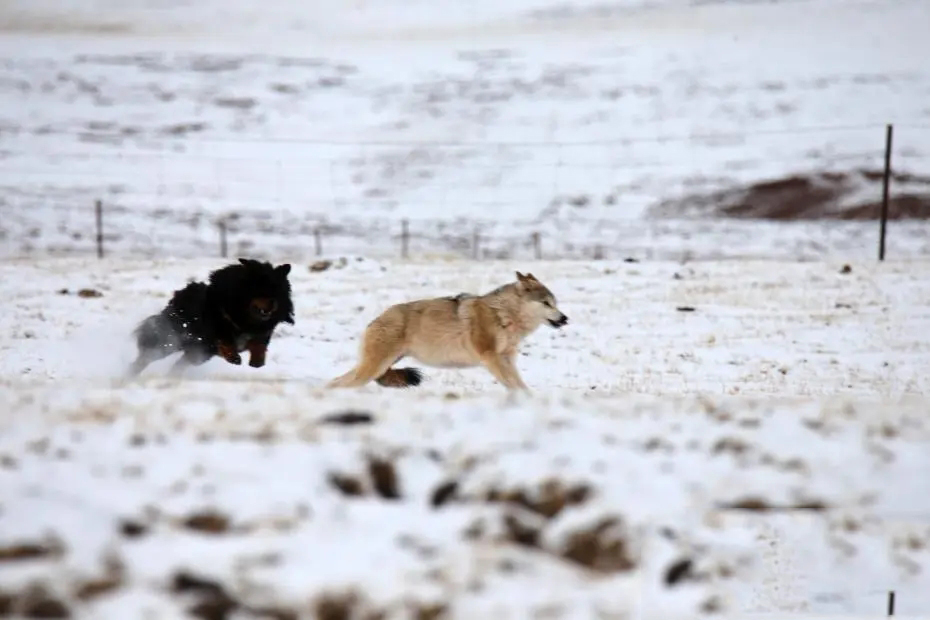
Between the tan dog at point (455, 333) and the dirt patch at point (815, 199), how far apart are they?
3412cm

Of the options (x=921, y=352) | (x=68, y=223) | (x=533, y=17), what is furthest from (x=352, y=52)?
(x=921, y=352)

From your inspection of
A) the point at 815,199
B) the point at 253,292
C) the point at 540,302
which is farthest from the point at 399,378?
the point at 815,199

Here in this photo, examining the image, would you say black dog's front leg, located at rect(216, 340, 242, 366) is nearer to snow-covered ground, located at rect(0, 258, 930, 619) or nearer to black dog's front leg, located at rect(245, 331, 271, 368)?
black dog's front leg, located at rect(245, 331, 271, 368)

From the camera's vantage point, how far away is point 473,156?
52250 millimetres

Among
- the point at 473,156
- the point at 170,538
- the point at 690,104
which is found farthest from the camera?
the point at 690,104

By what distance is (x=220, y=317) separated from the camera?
1127cm

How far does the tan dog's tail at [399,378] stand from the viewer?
10.5 m

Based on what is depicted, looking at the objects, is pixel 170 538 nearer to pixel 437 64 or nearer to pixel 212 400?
pixel 212 400

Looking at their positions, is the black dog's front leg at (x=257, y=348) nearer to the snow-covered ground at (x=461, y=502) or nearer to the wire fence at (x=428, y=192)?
the snow-covered ground at (x=461, y=502)

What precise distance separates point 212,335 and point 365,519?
6.41 metres

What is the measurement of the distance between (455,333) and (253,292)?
208 cm

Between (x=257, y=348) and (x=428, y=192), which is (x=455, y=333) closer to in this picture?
(x=257, y=348)

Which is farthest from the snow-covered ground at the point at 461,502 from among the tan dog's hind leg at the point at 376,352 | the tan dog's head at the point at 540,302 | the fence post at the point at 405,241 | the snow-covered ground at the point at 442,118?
the snow-covered ground at the point at 442,118

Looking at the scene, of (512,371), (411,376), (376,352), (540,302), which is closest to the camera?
(376,352)
